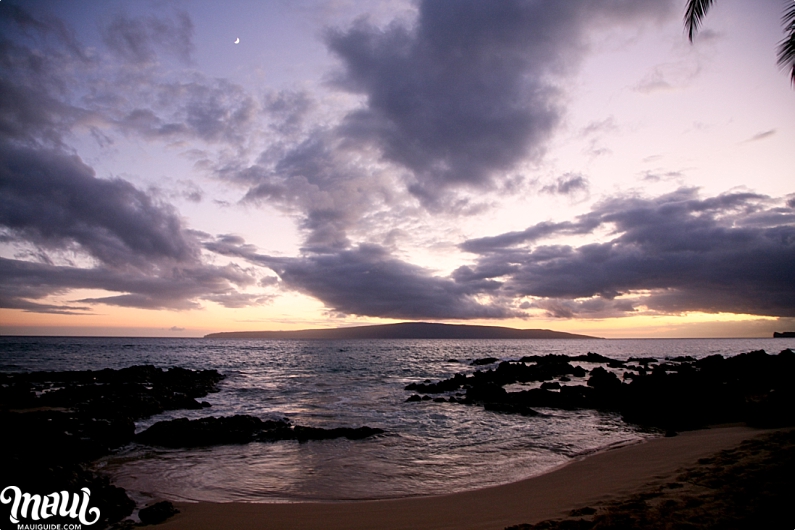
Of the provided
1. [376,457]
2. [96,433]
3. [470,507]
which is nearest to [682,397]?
[376,457]

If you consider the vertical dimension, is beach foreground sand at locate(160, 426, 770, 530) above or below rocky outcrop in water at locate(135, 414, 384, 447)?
above

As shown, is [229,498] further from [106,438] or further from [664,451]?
[664,451]

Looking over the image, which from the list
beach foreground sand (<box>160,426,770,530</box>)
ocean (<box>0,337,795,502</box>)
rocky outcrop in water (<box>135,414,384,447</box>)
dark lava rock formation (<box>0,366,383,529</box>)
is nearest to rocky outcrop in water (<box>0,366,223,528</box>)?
dark lava rock formation (<box>0,366,383,529</box>)

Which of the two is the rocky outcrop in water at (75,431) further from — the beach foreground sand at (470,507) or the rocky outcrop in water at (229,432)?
the beach foreground sand at (470,507)

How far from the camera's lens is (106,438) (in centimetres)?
1460

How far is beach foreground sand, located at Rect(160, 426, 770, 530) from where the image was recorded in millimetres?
7760

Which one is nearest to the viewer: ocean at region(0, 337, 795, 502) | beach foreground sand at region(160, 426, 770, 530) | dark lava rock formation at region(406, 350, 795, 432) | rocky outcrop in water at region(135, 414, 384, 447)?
beach foreground sand at region(160, 426, 770, 530)

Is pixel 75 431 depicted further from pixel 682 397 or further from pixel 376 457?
pixel 682 397

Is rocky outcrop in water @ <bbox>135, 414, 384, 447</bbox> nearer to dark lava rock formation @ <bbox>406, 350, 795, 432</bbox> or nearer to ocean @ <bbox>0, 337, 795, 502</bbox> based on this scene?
ocean @ <bbox>0, 337, 795, 502</bbox>

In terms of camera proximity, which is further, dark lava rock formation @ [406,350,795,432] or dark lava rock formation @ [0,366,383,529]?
dark lava rock formation @ [406,350,795,432]

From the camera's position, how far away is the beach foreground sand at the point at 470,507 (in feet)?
25.5

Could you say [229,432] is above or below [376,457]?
above

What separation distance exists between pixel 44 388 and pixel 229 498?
104 feet

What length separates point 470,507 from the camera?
8656 mm
